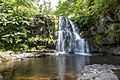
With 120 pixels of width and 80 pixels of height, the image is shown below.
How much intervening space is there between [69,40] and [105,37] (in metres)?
4.13

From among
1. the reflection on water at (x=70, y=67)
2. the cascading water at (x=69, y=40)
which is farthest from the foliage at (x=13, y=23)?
the reflection on water at (x=70, y=67)

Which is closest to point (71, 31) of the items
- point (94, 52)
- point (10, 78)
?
point (94, 52)

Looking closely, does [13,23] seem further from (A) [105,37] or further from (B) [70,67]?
(B) [70,67]

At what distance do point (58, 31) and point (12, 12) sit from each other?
538 cm

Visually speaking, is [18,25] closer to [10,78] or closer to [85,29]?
[85,29]

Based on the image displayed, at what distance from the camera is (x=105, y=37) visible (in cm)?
1881

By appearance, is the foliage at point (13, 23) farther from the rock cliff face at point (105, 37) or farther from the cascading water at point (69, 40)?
the rock cliff face at point (105, 37)

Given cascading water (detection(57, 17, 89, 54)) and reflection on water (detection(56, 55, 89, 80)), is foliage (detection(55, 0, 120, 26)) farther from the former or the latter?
reflection on water (detection(56, 55, 89, 80))

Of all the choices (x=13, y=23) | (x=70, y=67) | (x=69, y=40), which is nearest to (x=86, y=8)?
(x=69, y=40)

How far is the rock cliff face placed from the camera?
17.5m

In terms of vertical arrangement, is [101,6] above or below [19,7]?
below

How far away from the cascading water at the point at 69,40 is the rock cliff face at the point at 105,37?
3.15 ft

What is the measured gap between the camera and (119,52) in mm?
18094

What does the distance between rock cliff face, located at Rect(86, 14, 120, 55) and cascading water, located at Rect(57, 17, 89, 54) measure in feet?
3.15
